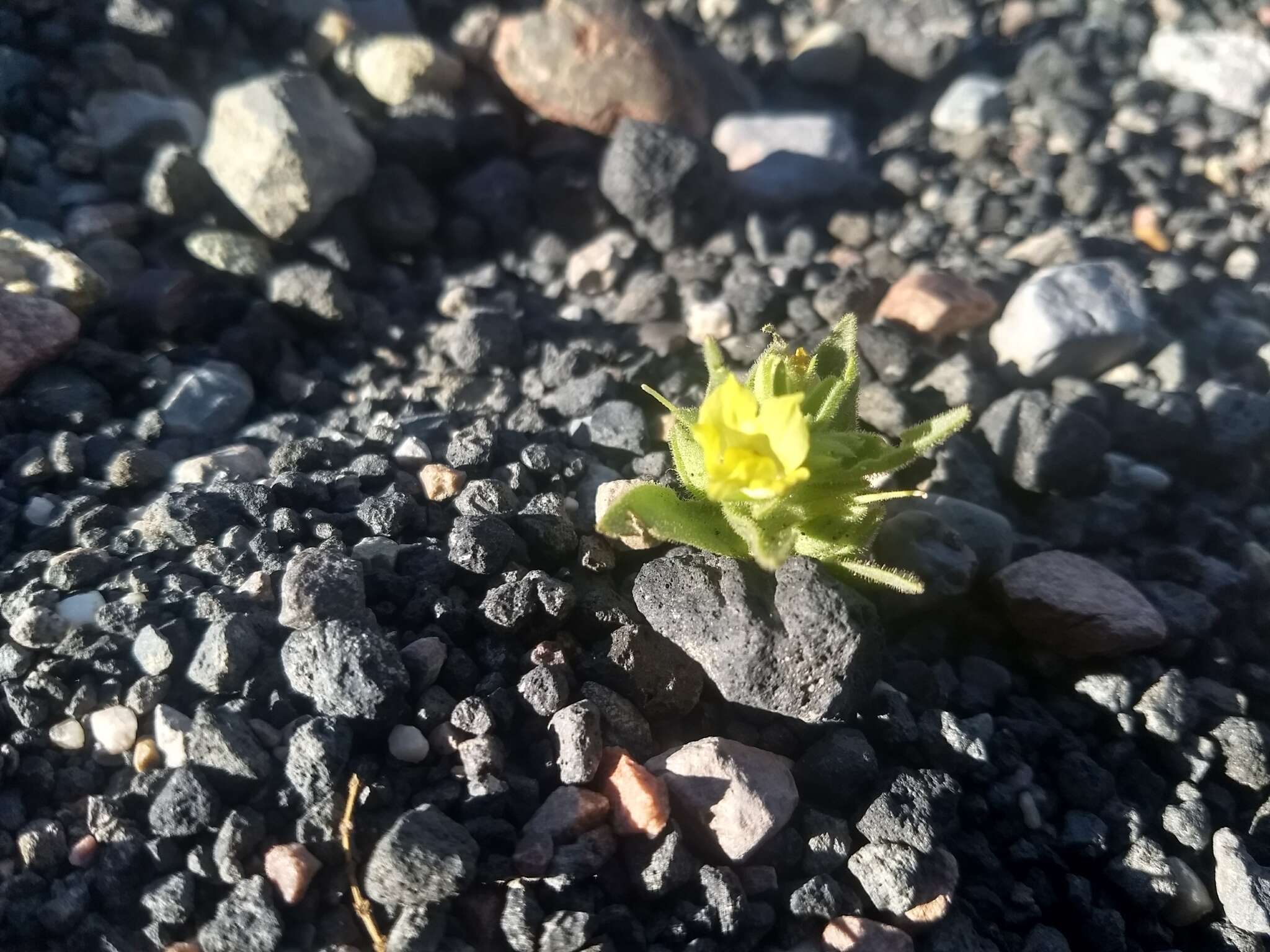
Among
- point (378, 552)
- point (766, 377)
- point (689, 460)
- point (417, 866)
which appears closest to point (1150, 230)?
point (766, 377)

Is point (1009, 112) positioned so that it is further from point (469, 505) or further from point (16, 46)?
point (16, 46)

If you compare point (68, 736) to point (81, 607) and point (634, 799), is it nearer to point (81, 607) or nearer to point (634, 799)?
point (81, 607)

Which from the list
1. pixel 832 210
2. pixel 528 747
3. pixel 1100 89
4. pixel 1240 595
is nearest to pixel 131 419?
pixel 528 747

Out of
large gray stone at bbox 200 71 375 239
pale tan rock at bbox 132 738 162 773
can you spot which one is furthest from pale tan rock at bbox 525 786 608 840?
large gray stone at bbox 200 71 375 239

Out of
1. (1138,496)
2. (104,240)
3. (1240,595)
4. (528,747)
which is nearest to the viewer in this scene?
(528,747)

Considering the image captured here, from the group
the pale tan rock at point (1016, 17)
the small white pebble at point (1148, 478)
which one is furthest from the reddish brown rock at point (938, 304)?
the pale tan rock at point (1016, 17)

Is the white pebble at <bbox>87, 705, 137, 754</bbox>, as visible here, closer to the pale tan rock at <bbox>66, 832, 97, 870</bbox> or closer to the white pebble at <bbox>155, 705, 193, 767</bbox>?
the white pebble at <bbox>155, 705, 193, 767</bbox>
